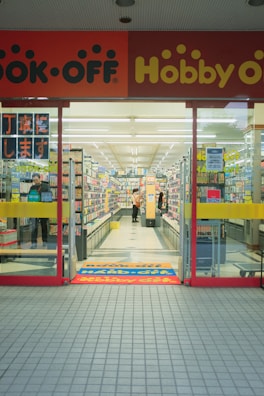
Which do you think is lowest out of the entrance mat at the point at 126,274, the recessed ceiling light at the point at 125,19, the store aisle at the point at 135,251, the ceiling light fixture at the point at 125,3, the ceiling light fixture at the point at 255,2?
the store aisle at the point at 135,251

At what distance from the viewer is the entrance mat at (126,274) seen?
230 inches

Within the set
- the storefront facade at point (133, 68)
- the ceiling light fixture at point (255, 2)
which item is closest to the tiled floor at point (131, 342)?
the storefront facade at point (133, 68)

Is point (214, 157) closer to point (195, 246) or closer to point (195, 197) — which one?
point (195, 197)

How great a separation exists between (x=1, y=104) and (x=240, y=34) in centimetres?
364

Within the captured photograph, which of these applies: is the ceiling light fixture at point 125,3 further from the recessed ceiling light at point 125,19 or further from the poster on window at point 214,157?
the poster on window at point 214,157

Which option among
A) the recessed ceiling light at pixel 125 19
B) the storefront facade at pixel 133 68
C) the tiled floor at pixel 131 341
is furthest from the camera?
the storefront facade at pixel 133 68

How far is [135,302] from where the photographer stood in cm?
484

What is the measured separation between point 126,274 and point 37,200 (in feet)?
6.26

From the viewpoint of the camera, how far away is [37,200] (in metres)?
5.73

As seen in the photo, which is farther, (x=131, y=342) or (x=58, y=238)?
(x=58, y=238)

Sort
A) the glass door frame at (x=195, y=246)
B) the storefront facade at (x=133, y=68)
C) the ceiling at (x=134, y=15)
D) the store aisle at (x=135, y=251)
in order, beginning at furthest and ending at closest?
the store aisle at (x=135, y=251) → the glass door frame at (x=195, y=246) → the storefront facade at (x=133, y=68) → the ceiling at (x=134, y=15)

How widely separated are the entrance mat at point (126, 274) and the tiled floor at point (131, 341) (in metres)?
0.25

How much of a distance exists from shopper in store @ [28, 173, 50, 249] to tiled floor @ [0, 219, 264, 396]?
35.8 inches

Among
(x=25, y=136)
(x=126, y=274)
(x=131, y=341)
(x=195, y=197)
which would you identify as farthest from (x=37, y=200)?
(x=131, y=341)
